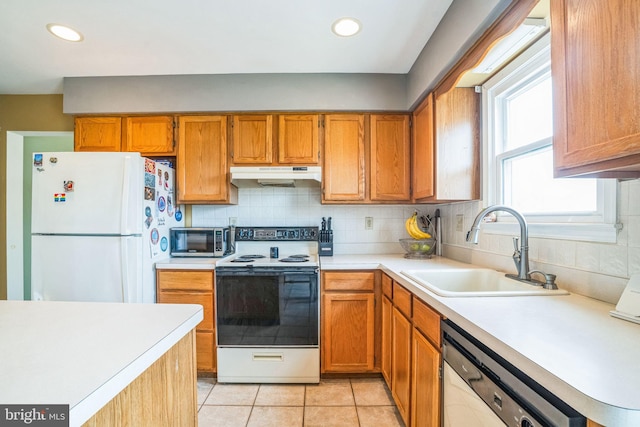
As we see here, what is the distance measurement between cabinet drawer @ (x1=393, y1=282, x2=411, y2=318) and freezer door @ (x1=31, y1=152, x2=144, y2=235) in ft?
5.96

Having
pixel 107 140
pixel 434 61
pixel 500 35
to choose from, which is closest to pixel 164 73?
pixel 107 140

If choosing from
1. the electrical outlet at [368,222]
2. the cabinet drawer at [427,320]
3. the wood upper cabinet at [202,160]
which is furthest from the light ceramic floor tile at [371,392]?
the wood upper cabinet at [202,160]

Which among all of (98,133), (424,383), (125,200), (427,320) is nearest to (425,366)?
(424,383)

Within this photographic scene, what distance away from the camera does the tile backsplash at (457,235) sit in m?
1.03

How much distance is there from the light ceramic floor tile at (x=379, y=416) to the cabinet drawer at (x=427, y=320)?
0.76 m

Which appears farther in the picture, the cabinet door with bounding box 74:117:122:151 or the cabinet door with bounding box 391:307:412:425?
the cabinet door with bounding box 74:117:122:151

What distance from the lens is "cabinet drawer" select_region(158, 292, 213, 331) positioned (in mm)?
2154

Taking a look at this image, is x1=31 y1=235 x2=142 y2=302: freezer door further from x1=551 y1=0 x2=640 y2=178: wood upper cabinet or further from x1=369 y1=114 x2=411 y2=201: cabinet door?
x1=551 y1=0 x2=640 y2=178: wood upper cabinet

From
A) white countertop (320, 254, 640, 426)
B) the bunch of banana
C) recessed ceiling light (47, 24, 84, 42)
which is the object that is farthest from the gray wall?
white countertop (320, 254, 640, 426)

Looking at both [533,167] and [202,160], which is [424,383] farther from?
[202,160]

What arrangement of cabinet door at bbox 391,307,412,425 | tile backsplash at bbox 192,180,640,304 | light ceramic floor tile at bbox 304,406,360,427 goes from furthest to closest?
light ceramic floor tile at bbox 304,406,360,427, cabinet door at bbox 391,307,412,425, tile backsplash at bbox 192,180,640,304

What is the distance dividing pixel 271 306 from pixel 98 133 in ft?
6.98

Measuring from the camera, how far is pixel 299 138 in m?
2.43

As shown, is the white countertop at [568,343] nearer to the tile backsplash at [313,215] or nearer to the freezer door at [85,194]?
the tile backsplash at [313,215]
